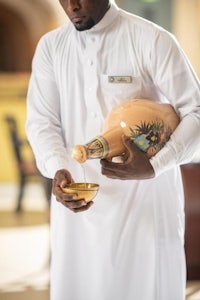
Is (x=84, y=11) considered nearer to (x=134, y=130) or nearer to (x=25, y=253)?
(x=134, y=130)

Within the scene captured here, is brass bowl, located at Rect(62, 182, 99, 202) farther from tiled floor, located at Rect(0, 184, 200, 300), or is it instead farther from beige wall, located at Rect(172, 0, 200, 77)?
beige wall, located at Rect(172, 0, 200, 77)

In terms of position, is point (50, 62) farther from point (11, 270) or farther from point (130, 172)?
point (11, 270)

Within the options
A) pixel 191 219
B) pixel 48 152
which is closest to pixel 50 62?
pixel 48 152

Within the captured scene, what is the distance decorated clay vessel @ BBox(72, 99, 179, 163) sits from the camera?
1.84 metres

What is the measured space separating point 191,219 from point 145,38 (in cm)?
216

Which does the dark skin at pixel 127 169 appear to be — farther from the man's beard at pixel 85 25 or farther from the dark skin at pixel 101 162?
the man's beard at pixel 85 25

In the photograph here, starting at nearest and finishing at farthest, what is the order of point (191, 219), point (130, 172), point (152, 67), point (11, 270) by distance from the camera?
point (130, 172) < point (152, 67) < point (191, 219) < point (11, 270)

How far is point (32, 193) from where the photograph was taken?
28.0ft

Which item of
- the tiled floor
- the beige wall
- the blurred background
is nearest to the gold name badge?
the blurred background

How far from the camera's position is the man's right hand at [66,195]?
1.85m

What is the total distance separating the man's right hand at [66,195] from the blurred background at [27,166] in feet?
2.53

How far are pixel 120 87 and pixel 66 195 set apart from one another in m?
0.37

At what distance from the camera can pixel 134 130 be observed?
6.17 ft

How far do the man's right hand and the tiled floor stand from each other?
75.5 inches
